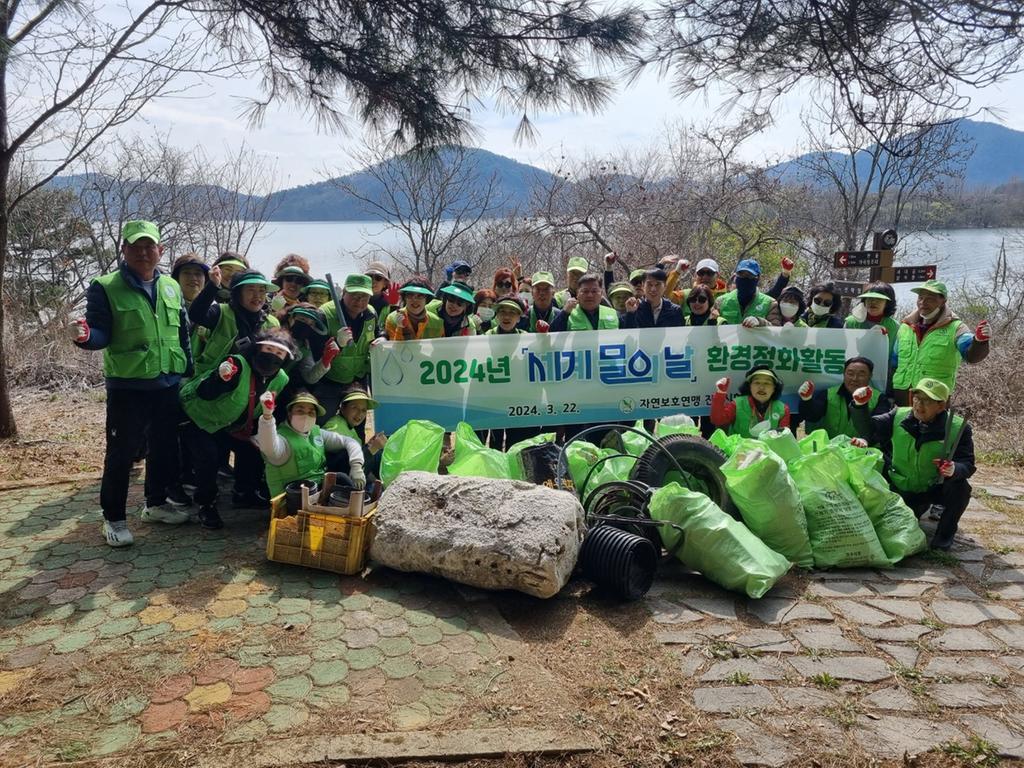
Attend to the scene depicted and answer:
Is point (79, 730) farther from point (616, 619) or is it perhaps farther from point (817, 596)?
point (817, 596)

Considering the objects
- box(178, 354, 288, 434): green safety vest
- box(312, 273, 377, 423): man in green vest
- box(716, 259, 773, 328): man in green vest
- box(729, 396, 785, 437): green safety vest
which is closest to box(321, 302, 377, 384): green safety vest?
box(312, 273, 377, 423): man in green vest

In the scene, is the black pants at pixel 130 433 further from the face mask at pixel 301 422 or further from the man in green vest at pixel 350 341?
the man in green vest at pixel 350 341

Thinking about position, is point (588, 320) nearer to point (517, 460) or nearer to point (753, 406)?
point (753, 406)

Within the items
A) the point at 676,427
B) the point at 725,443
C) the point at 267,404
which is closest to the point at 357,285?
the point at 267,404

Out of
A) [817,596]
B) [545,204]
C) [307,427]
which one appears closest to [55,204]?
[545,204]

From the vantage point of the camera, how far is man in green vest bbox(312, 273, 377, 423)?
15.9 ft

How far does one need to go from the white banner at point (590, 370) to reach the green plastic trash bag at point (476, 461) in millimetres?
746

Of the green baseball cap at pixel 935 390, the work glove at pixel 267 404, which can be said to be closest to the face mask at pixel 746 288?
the green baseball cap at pixel 935 390

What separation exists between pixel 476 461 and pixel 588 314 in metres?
1.89

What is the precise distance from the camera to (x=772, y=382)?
16.8 ft

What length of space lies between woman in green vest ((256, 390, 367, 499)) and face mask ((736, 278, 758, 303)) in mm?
3548

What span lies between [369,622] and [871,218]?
16206 mm

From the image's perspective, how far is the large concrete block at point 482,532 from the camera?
3312 millimetres

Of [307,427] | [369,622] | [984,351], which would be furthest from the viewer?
[984,351]
